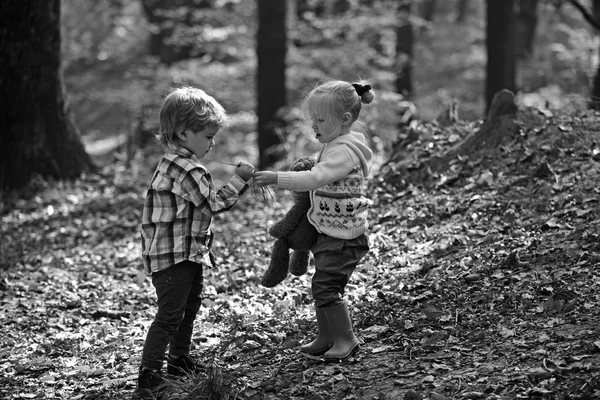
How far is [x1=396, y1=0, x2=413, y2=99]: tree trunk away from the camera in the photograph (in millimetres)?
17520

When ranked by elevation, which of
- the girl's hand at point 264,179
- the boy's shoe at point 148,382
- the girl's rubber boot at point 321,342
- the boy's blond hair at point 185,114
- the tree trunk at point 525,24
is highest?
the tree trunk at point 525,24

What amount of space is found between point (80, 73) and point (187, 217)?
2033 cm

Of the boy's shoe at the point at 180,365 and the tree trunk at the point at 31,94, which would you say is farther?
the tree trunk at the point at 31,94

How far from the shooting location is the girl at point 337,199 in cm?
429

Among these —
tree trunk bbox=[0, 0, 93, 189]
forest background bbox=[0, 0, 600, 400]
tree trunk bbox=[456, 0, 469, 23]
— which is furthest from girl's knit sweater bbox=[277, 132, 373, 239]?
tree trunk bbox=[456, 0, 469, 23]

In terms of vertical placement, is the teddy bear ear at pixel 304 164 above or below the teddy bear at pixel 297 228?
above

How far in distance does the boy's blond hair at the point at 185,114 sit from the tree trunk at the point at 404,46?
13.6m

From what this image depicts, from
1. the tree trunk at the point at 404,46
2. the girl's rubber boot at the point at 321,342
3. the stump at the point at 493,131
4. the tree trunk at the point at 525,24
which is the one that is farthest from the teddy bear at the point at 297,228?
the tree trunk at the point at 525,24

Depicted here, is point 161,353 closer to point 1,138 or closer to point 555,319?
point 555,319

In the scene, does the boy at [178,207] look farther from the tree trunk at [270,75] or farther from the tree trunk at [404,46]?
the tree trunk at [404,46]

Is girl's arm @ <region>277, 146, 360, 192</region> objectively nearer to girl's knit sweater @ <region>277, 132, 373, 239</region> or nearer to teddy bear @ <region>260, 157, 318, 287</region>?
girl's knit sweater @ <region>277, 132, 373, 239</region>

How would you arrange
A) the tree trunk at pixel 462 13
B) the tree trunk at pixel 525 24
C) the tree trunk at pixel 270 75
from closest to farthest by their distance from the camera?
the tree trunk at pixel 270 75
the tree trunk at pixel 525 24
the tree trunk at pixel 462 13

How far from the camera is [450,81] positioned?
24.7 m

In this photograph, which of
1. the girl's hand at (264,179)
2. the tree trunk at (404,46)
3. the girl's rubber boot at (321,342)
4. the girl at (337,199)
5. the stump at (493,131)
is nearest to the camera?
the girl's hand at (264,179)
